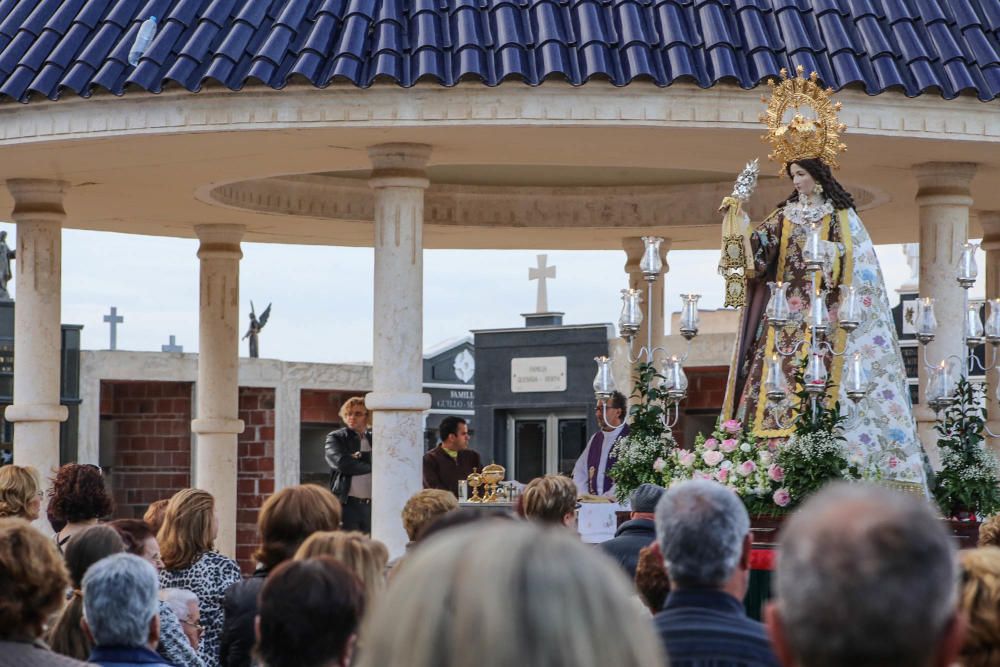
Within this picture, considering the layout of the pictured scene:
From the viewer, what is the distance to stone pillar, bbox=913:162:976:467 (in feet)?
43.9

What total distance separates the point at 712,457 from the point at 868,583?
27.0 feet

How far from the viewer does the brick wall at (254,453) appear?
21.8m

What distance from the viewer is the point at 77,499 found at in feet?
25.2

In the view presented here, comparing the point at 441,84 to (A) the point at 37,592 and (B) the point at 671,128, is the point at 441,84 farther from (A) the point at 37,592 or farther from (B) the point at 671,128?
(A) the point at 37,592

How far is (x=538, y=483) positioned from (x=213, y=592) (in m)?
1.55

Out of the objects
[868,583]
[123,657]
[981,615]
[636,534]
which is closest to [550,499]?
[636,534]

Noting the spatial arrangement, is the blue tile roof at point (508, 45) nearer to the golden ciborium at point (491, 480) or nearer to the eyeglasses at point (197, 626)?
the golden ciborium at point (491, 480)

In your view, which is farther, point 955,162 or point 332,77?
point 955,162

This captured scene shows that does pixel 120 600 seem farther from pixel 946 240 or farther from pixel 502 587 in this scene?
pixel 946 240

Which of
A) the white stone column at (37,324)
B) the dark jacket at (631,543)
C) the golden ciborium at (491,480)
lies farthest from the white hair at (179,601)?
the white stone column at (37,324)

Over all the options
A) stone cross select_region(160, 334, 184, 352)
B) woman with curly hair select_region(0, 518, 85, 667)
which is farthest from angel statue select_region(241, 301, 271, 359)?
woman with curly hair select_region(0, 518, 85, 667)

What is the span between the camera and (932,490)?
11164mm

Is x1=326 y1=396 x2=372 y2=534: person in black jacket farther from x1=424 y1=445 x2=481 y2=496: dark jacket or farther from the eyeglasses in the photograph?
the eyeglasses

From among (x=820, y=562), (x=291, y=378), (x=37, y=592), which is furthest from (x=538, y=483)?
(x=291, y=378)
